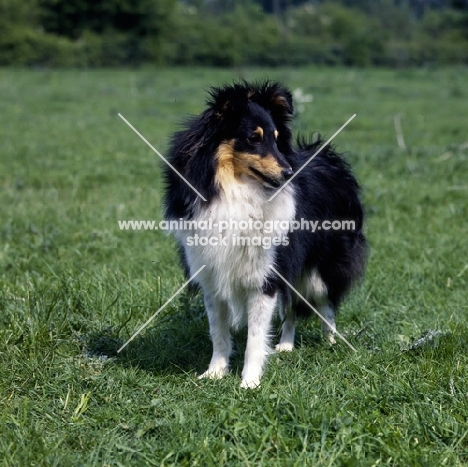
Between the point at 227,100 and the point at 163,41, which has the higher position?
the point at 227,100

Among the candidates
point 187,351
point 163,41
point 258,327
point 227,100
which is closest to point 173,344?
point 187,351

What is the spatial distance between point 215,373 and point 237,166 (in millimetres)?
1239

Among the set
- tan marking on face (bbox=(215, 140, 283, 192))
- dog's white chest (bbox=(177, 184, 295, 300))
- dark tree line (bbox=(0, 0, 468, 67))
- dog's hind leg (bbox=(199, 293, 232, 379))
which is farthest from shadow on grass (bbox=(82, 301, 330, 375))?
dark tree line (bbox=(0, 0, 468, 67))

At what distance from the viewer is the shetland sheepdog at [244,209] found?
3.71 m

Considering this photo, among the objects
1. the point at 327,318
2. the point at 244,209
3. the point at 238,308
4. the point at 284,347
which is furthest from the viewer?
the point at 327,318

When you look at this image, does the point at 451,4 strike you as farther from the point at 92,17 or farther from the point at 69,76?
the point at 69,76

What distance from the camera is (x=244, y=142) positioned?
3701 mm

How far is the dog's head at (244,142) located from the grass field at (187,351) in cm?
74

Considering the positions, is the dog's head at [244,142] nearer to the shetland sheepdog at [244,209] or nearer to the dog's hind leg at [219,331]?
the shetland sheepdog at [244,209]

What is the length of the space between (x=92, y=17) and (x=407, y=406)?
3311 centimetres

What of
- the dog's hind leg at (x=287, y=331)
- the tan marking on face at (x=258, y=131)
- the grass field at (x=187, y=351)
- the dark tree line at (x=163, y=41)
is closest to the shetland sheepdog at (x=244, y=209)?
the tan marking on face at (x=258, y=131)

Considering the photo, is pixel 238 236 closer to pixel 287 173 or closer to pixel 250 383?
pixel 287 173

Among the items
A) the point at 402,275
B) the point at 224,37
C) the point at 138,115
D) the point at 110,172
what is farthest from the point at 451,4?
the point at 402,275

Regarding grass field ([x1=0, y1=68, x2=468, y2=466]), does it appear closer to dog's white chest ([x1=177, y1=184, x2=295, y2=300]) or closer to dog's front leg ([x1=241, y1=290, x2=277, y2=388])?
dog's front leg ([x1=241, y1=290, x2=277, y2=388])
